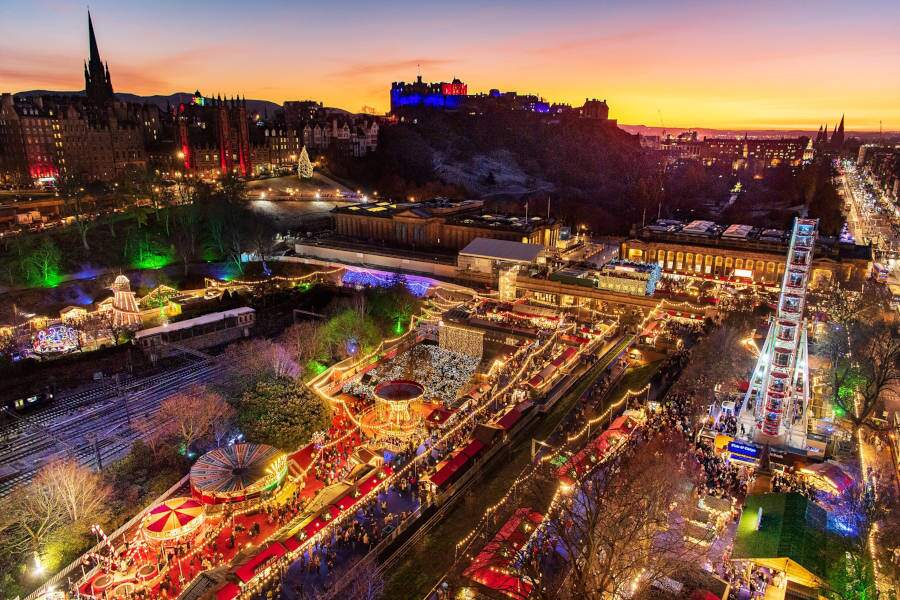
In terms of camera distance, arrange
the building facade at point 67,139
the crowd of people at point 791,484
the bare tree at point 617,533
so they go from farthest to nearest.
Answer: the building facade at point 67,139, the crowd of people at point 791,484, the bare tree at point 617,533

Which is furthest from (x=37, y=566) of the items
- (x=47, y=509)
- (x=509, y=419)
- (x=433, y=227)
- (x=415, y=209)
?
(x=415, y=209)

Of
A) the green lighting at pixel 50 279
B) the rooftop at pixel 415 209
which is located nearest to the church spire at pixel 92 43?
the rooftop at pixel 415 209

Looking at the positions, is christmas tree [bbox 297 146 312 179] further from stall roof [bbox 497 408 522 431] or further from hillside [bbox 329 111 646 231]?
stall roof [bbox 497 408 522 431]

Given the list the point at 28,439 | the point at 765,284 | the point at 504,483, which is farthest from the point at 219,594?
the point at 765,284

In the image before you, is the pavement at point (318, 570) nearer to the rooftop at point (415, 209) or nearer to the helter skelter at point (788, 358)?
the helter skelter at point (788, 358)

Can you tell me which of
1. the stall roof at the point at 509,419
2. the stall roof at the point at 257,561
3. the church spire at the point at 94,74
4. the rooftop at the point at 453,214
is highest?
the church spire at the point at 94,74

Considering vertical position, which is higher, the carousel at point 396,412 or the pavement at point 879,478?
the carousel at point 396,412

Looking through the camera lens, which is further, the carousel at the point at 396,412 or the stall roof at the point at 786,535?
the carousel at the point at 396,412

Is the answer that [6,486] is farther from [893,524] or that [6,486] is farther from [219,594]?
[893,524]
